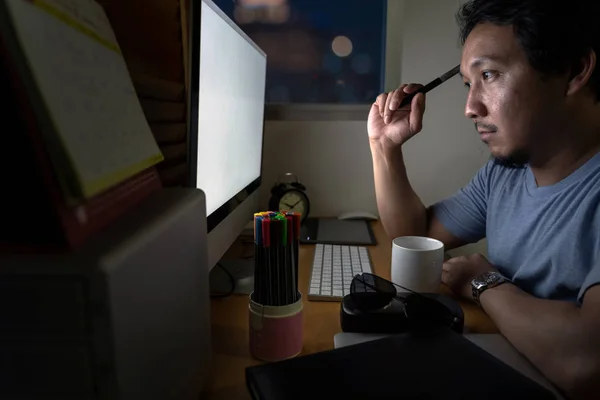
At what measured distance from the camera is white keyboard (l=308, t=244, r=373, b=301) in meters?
0.86

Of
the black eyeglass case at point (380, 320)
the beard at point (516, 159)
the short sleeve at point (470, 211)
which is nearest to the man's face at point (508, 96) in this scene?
the beard at point (516, 159)

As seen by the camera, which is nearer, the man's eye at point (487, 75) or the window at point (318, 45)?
the man's eye at point (487, 75)

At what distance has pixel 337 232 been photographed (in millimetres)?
1348

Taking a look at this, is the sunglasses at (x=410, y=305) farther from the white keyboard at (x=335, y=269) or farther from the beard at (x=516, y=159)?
the beard at (x=516, y=159)

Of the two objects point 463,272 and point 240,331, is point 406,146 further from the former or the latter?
point 240,331

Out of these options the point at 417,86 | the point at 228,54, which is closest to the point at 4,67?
the point at 228,54

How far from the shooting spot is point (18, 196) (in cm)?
29

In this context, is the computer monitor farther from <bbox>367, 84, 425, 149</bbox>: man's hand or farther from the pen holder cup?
<bbox>367, 84, 425, 149</bbox>: man's hand

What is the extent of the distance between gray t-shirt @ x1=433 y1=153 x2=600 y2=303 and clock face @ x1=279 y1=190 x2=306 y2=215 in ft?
1.83

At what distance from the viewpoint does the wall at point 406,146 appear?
1.55 m

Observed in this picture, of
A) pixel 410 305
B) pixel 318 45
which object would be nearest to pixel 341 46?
pixel 318 45

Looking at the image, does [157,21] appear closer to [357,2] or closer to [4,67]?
[4,67]

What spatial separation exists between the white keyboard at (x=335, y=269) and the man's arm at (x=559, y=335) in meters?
0.28

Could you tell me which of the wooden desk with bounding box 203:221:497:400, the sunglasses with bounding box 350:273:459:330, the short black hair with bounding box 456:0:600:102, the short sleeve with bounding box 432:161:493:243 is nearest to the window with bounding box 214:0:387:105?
the short sleeve with bounding box 432:161:493:243
